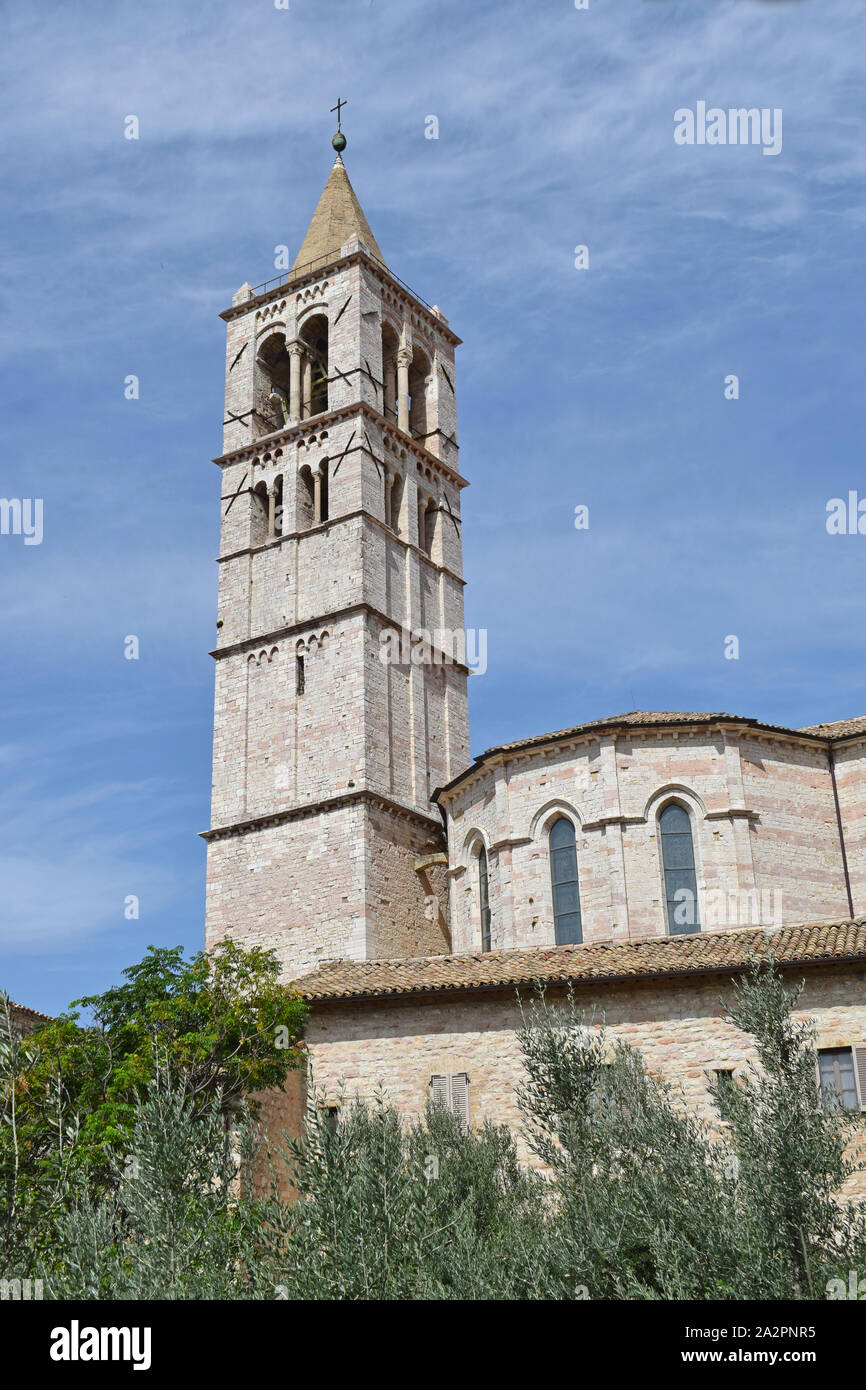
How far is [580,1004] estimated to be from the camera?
21578 mm

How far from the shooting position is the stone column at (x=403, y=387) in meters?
41.7

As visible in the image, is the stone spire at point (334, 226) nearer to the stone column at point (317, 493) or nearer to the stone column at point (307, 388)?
the stone column at point (307, 388)

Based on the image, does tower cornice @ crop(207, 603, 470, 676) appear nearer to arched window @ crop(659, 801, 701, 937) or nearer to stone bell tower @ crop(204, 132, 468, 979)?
stone bell tower @ crop(204, 132, 468, 979)

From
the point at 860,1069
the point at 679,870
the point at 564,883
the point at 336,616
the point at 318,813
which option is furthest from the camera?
the point at 336,616

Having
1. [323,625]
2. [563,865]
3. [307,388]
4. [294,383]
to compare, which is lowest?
[563,865]

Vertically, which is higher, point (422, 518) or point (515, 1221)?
point (422, 518)

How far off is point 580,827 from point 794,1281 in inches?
716

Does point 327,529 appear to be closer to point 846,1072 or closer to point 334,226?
point 334,226

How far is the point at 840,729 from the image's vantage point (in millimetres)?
29953

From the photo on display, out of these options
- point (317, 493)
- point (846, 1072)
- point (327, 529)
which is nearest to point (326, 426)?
point (317, 493)

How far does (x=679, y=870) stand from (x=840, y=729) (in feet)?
17.8

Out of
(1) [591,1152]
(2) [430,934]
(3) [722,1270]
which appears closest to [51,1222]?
(1) [591,1152]

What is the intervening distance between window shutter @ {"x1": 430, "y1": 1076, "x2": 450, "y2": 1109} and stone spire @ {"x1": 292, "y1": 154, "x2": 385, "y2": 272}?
29.9 metres
